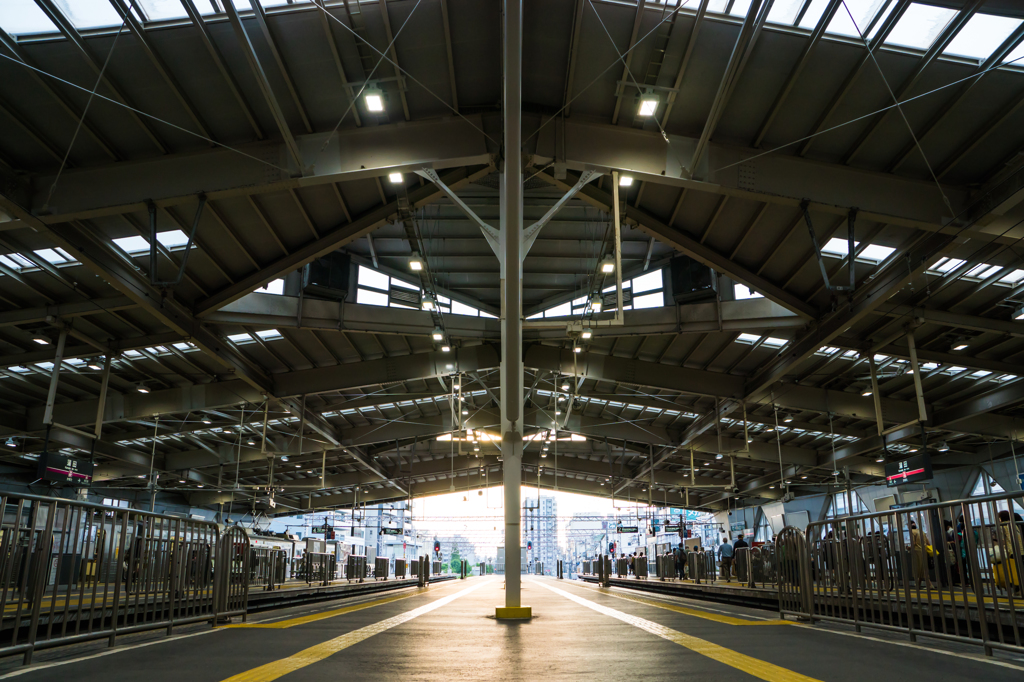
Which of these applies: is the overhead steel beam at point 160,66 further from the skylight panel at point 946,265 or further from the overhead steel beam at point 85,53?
the skylight panel at point 946,265

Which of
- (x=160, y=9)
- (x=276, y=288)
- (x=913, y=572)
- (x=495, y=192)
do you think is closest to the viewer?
(x=913, y=572)

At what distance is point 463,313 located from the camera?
65.7ft

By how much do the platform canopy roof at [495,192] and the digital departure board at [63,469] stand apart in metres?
2.68

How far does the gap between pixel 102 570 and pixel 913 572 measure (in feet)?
30.2

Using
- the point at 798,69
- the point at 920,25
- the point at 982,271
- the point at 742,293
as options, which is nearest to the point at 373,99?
the point at 798,69

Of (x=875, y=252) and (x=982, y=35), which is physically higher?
(x=982, y=35)

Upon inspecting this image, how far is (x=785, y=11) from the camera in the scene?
8.82m

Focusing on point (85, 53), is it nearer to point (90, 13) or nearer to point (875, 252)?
point (90, 13)

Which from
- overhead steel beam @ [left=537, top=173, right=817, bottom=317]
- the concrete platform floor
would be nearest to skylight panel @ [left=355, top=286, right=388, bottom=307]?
overhead steel beam @ [left=537, top=173, right=817, bottom=317]

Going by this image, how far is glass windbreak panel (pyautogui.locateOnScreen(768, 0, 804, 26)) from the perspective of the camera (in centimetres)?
872

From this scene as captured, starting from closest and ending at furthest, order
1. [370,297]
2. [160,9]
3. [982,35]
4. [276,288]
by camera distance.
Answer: [982,35] < [160,9] < [276,288] < [370,297]

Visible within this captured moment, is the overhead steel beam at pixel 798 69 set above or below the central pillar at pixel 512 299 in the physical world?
above

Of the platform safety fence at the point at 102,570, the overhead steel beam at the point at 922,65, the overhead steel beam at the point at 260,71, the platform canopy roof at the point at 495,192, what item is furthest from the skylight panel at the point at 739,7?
the platform safety fence at the point at 102,570

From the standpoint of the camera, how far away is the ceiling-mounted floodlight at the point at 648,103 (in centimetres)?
1019
